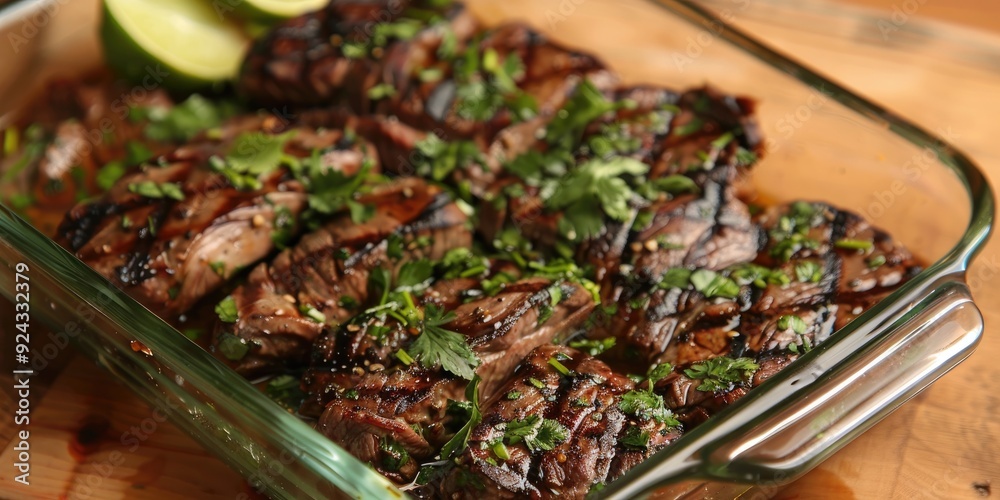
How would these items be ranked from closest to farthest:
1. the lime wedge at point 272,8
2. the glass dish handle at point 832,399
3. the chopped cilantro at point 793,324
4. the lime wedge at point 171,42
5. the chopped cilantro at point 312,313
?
the glass dish handle at point 832,399
the chopped cilantro at point 793,324
the chopped cilantro at point 312,313
the lime wedge at point 171,42
the lime wedge at point 272,8

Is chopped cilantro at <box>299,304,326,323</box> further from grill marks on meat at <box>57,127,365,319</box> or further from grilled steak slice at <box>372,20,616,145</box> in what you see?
grilled steak slice at <box>372,20,616,145</box>

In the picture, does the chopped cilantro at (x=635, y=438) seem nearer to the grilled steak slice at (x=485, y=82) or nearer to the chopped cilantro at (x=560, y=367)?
the chopped cilantro at (x=560, y=367)

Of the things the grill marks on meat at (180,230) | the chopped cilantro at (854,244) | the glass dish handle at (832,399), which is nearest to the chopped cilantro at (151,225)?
the grill marks on meat at (180,230)

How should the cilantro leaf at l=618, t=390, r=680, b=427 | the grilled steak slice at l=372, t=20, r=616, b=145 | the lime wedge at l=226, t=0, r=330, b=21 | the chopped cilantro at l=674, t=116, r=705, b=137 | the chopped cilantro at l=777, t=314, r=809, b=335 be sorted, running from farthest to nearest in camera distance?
1. the lime wedge at l=226, t=0, r=330, b=21
2. the grilled steak slice at l=372, t=20, r=616, b=145
3. the chopped cilantro at l=674, t=116, r=705, b=137
4. the chopped cilantro at l=777, t=314, r=809, b=335
5. the cilantro leaf at l=618, t=390, r=680, b=427

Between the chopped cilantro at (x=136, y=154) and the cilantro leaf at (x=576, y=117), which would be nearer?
the cilantro leaf at (x=576, y=117)

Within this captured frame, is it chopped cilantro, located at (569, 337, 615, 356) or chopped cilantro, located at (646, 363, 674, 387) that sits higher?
chopped cilantro, located at (646, 363, 674, 387)

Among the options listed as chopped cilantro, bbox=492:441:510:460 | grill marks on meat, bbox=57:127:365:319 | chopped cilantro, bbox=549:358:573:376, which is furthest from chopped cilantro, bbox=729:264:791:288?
grill marks on meat, bbox=57:127:365:319

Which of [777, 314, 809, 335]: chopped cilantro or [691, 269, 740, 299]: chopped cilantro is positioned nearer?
[777, 314, 809, 335]: chopped cilantro

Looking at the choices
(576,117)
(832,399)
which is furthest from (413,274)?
(832,399)
